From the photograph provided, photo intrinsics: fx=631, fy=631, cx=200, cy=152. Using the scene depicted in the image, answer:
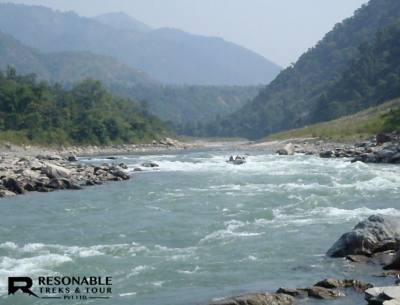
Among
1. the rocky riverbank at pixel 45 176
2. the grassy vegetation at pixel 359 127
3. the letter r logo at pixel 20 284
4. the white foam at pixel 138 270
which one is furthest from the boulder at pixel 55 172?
the grassy vegetation at pixel 359 127

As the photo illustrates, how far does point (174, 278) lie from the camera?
2000cm

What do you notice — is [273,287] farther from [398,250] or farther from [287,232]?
[287,232]

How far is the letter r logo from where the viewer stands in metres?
18.9

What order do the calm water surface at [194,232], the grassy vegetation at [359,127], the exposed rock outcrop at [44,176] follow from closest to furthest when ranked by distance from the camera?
the calm water surface at [194,232] < the exposed rock outcrop at [44,176] < the grassy vegetation at [359,127]

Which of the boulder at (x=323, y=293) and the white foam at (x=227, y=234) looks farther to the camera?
the white foam at (x=227, y=234)

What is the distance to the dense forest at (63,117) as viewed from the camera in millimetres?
103062

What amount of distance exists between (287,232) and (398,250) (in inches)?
252

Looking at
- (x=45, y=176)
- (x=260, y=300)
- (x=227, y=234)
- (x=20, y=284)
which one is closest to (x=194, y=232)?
(x=227, y=234)

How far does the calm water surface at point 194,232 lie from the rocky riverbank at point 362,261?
0.59 meters

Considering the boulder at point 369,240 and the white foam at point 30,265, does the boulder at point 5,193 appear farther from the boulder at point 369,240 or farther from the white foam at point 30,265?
the boulder at point 369,240

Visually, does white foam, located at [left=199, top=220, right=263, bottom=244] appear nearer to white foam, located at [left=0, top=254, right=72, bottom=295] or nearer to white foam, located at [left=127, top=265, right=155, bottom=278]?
white foam, located at [left=127, top=265, right=155, bottom=278]

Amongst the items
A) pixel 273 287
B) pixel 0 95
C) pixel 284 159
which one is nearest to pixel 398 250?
pixel 273 287

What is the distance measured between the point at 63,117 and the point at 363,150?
6608 cm

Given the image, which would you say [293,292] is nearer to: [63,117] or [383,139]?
[383,139]
